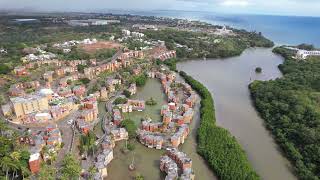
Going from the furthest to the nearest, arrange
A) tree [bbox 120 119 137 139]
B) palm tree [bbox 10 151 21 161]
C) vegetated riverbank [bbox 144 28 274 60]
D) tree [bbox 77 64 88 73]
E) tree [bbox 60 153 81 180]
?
vegetated riverbank [bbox 144 28 274 60], tree [bbox 77 64 88 73], tree [bbox 120 119 137 139], palm tree [bbox 10 151 21 161], tree [bbox 60 153 81 180]

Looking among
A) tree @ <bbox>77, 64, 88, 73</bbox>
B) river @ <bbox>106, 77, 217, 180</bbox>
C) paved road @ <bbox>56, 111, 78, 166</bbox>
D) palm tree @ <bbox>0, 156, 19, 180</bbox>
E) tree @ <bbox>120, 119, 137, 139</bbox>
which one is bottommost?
river @ <bbox>106, 77, 217, 180</bbox>

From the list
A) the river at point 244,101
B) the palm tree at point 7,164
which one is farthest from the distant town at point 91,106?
the river at point 244,101

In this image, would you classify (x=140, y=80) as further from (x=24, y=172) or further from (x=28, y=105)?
(x=24, y=172)

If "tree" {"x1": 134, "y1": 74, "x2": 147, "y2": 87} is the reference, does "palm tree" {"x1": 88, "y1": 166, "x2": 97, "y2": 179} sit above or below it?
below

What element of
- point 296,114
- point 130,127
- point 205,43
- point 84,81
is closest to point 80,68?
point 84,81

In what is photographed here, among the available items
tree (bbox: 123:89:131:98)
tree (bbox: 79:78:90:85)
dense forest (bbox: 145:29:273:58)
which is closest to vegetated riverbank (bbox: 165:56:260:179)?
tree (bbox: 123:89:131:98)

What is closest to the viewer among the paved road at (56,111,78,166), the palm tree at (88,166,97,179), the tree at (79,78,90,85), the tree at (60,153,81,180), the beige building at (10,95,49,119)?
the tree at (60,153,81,180)

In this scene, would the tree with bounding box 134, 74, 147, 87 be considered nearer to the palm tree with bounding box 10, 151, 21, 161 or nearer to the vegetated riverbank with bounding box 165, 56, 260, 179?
the vegetated riverbank with bounding box 165, 56, 260, 179
